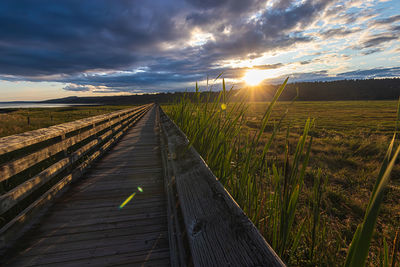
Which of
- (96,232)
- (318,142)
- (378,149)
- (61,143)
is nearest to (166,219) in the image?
(96,232)

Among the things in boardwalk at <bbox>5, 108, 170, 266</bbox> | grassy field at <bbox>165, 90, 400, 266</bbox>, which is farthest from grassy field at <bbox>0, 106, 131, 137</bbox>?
grassy field at <bbox>165, 90, 400, 266</bbox>

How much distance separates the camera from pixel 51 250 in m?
1.68

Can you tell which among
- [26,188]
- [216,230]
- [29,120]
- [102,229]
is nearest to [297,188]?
[216,230]

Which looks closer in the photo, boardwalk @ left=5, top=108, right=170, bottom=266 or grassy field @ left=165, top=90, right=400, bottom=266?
grassy field @ left=165, top=90, right=400, bottom=266

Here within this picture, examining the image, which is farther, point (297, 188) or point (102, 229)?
point (102, 229)

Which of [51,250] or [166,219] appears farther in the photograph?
[166,219]

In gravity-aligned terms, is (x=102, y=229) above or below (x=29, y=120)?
below

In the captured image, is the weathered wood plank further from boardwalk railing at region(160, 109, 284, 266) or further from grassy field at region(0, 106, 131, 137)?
grassy field at region(0, 106, 131, 137)

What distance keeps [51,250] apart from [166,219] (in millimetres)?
1026

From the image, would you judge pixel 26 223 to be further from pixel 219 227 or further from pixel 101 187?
pixel 219 227

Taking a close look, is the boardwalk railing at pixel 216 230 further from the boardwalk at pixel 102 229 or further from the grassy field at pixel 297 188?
the boardwalk at pixel 102 229

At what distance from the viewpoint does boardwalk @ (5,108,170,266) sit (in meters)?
1.61

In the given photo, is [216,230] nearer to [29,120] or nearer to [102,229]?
[102,229]

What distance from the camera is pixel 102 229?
196cm
